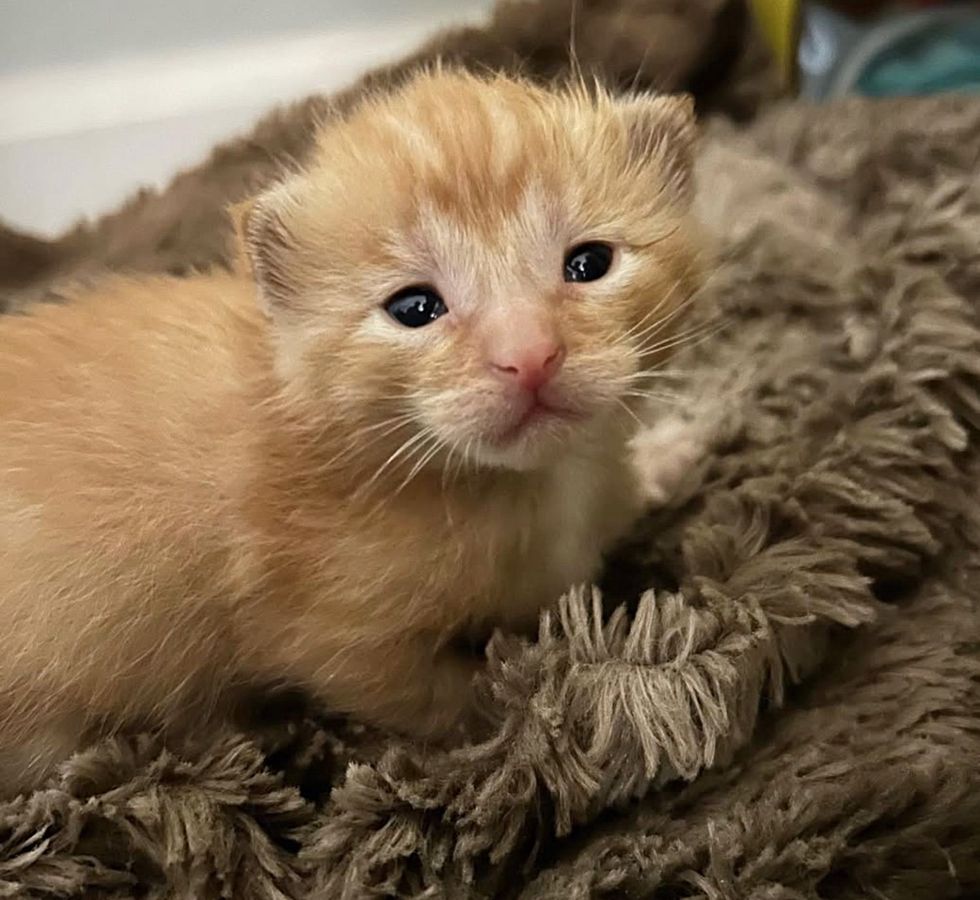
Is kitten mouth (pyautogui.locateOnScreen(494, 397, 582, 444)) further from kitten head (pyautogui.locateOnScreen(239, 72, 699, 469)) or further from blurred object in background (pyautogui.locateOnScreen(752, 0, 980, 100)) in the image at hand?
blurred object in background (pyautogui.locateOnScreen(752, 0, 980, 100))

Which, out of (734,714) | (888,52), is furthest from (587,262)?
(888,52)

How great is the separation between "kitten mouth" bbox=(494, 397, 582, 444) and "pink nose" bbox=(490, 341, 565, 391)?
15 mm

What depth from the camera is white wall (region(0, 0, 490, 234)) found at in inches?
77.7

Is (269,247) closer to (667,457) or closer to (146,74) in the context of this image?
(667,457)

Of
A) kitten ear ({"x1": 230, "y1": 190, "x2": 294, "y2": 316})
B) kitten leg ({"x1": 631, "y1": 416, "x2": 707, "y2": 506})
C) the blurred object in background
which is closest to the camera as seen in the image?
kitten ear ({"x1": 230, "y1": 190, "x2": 294, "y2": 316})

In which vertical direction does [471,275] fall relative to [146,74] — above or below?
below

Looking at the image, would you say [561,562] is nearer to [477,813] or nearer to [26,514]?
[477,813]

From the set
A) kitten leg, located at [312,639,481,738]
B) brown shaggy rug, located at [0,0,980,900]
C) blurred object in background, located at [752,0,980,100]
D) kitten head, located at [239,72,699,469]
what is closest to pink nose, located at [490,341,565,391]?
kitten head, located at [239,72,699,469]

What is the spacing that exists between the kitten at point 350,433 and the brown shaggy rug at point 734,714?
0.18 feet

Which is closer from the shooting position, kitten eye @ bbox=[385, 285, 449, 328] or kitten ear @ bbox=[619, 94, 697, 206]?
kitten eye @ bbox=[385, 285, 449, 328]

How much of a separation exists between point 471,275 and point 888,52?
1397 mm

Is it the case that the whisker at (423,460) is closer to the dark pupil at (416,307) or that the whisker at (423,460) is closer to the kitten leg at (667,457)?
the dark pupil at (416,307)

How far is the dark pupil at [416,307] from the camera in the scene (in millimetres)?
831

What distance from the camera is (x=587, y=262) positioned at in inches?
33.7
